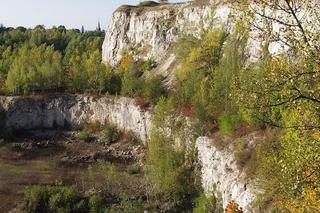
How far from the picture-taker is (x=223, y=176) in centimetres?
3272

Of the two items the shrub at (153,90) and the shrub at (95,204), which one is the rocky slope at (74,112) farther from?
the shrub at (95,204)

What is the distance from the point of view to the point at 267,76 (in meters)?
11.2

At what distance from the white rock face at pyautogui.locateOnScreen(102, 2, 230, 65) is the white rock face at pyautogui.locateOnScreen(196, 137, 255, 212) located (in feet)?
84.1

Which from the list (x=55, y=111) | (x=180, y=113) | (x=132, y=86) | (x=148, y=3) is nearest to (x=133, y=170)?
(x=180, y=113)

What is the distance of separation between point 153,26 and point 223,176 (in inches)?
1702

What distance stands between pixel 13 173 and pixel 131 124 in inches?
664

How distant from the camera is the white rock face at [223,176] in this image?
28.1 m

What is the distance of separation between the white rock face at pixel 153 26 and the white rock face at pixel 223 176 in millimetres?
25648

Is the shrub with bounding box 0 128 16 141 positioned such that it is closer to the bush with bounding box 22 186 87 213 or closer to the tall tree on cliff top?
the bush with bounding box 22 186 87 213

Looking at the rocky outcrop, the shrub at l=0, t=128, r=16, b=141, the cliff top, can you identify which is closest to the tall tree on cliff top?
the rocky outcrop

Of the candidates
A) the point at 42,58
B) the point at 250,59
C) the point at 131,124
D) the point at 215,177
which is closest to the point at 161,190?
the point at 215,177

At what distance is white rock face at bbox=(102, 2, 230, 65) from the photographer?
63.4 meters

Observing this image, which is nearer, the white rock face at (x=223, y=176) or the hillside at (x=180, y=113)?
the hillside at (x=180, y=113)

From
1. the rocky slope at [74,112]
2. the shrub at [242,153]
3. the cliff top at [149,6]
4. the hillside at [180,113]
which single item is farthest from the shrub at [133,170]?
the cliff top at [149,6]
